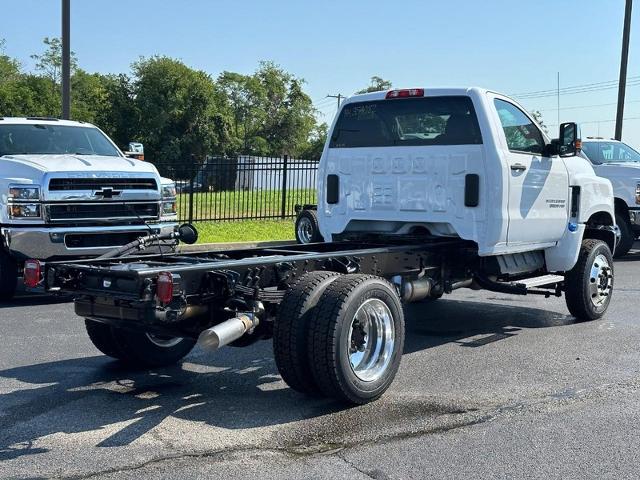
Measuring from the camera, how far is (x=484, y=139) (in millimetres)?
7348

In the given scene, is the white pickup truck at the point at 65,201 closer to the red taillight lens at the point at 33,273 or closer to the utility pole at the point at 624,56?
the red taillight lens at the point at 33,273

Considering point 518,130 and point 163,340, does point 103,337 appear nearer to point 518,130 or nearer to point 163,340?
point 163,340

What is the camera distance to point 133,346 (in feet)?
21.4

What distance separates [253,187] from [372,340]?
15.3 m

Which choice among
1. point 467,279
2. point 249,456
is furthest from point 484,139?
point 249,456

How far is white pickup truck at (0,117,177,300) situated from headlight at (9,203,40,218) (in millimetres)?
11

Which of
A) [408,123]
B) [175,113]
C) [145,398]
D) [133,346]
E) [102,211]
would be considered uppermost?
[175,113]

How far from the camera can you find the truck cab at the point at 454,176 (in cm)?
740

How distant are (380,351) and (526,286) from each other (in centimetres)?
276

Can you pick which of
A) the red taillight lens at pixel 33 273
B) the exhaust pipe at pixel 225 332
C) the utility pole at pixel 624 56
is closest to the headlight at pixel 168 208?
the red taillight lens at pixel 33 273

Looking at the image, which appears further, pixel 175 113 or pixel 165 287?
pixel 175 113

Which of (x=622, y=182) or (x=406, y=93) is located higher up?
(x=406, y=93)

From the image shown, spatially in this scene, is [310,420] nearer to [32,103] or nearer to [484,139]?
[484,139]

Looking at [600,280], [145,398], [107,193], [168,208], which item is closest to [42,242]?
[107,193]
